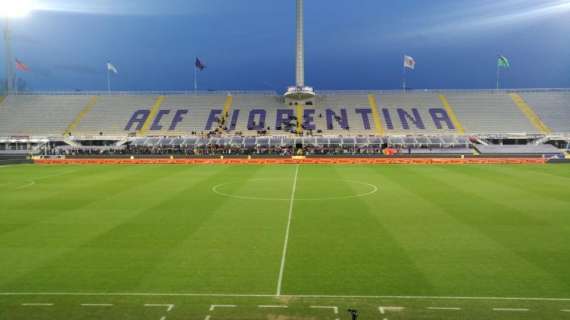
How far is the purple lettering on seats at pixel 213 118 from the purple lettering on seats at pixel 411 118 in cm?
3041

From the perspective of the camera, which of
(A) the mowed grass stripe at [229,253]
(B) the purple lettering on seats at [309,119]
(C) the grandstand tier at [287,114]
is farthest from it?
(B) the purple lettering on seats at [309,119]

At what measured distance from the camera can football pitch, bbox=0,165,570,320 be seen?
34.7 feet

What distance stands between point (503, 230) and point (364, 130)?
179 ft

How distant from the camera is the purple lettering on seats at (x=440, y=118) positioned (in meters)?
71.8

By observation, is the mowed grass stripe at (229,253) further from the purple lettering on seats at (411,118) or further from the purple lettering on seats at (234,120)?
the purple lettering on seats at (411,118)

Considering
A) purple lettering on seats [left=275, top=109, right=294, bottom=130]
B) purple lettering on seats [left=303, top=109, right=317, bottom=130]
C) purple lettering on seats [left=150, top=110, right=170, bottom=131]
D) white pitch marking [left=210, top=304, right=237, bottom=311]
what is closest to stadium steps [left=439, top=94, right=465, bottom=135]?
purple lettering on seats [left=303, top=109, right=317, bottom=130]

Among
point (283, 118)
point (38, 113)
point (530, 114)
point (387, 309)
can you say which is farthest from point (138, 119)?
point (387, 309)

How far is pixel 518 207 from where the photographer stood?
72.2 ft

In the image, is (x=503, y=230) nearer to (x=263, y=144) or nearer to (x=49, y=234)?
(x=49, y=234)

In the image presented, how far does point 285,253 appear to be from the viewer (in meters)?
14.6

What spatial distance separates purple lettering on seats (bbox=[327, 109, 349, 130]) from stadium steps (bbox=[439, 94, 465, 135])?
17172 millimetres

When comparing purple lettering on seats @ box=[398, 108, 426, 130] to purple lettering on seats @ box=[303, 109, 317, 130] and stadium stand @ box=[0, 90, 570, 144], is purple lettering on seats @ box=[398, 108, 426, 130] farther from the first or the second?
purple lettering on seats @ box=[303, 109, 317, 130]

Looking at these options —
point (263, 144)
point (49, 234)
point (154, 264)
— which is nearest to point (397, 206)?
point (154, 264)

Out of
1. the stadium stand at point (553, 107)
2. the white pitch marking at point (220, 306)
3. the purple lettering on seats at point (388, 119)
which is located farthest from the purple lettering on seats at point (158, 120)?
the white pitch marking at point (220, 306)
